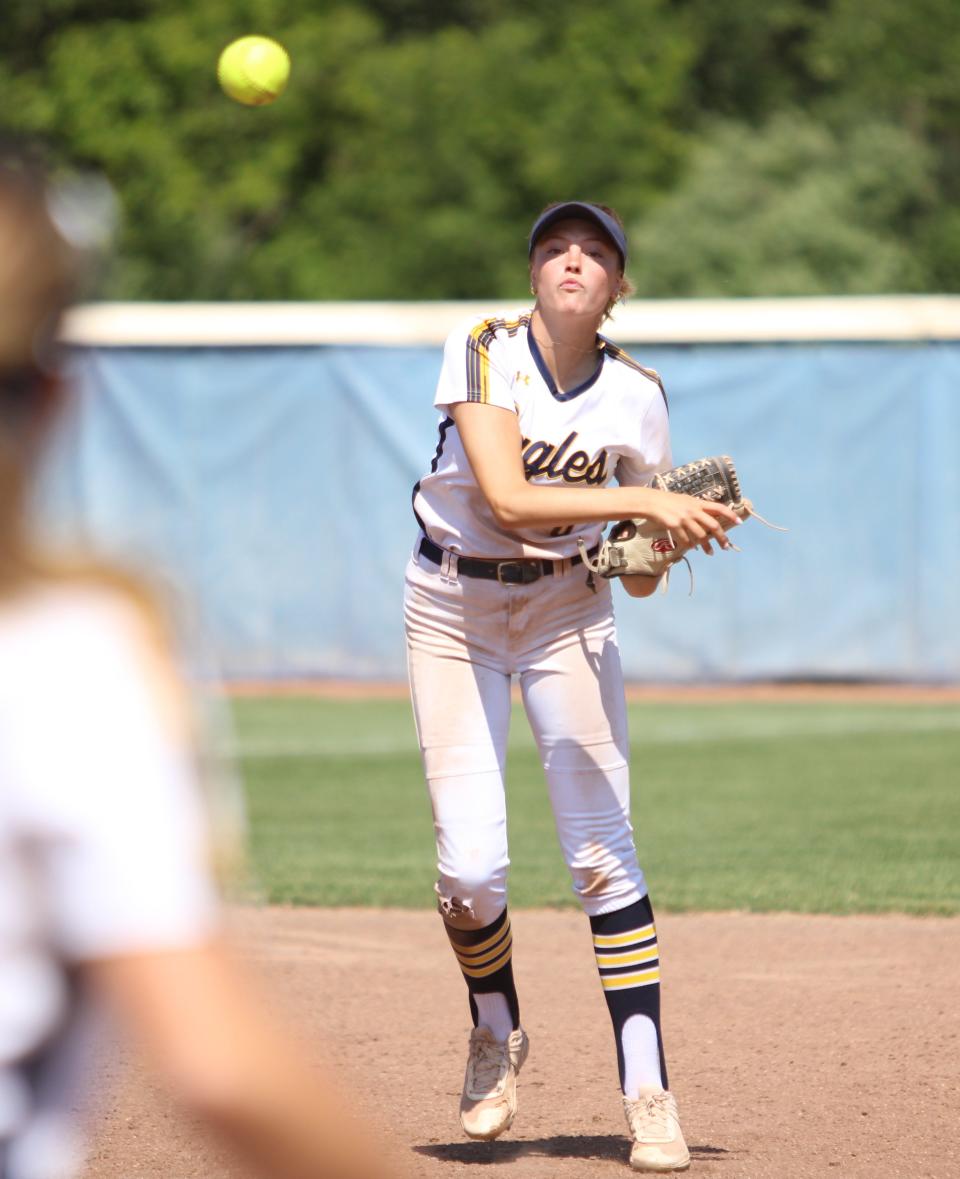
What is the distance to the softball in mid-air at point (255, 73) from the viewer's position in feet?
26.6

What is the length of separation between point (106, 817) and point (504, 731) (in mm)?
2891

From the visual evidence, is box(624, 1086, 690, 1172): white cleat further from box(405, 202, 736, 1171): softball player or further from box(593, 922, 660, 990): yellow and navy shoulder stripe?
box(593, 922, 660, 990): yellow and navy shoulder stripe

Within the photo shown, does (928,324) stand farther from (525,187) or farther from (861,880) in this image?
(525,187)

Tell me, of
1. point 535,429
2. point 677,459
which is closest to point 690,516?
point 535,429

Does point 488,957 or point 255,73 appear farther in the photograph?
point 255,73

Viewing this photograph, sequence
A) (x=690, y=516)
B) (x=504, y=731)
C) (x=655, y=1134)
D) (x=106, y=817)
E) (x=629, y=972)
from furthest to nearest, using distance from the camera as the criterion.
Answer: (x=504, y=731) → (x=629, y=972) → (x=655, y=1134) → (x=690, y=516) → (x=106, y=817)

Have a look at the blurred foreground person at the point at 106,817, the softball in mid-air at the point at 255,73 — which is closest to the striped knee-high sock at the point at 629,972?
the blurred foreground person at the point at 106,817

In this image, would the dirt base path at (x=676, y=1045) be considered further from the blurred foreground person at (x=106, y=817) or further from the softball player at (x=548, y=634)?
the blurred foreground person at (x=106, y=817)

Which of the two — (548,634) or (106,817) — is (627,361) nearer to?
(548,634)

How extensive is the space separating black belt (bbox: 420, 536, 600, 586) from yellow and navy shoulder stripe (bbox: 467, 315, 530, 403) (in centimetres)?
38

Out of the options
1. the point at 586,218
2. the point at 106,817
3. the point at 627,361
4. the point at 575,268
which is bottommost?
the point at 106,817

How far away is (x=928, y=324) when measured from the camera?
50.1 ft

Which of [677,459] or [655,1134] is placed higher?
[677,459]

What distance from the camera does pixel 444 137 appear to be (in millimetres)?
28594
